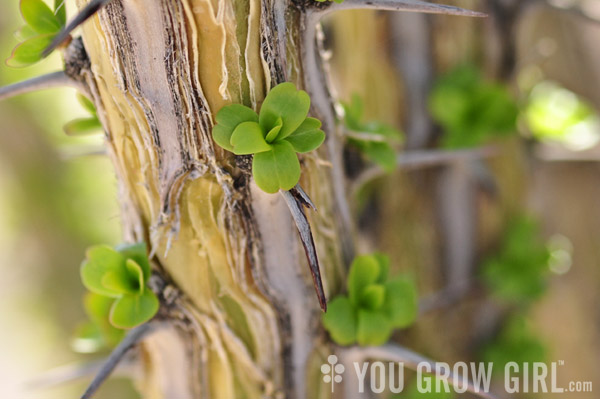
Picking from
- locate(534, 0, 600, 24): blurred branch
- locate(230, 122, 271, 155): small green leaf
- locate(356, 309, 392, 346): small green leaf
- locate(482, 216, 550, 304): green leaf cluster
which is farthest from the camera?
locate(482, 216, 550, 304): green leaf cluster

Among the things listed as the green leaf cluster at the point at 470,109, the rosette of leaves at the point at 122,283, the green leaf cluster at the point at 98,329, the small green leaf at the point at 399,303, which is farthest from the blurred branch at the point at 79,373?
the green leaf cluster at the point at 470,109

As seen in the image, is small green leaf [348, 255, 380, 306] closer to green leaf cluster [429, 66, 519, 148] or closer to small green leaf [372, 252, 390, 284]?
small green leaf [372, 252, 390, 284]

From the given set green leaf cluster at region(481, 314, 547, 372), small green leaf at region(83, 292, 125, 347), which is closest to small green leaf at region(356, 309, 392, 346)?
small green leaf at region(83, 292, 125, 347)

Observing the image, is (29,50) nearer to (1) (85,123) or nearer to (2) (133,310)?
(1) (85,123)

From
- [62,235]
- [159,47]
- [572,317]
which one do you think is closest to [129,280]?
[159,47]

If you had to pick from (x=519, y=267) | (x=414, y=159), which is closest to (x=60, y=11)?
(x=414, y=159)

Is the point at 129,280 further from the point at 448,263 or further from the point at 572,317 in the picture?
the point at 572,317

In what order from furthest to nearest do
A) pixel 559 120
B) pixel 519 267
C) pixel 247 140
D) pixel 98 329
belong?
pixel 559 120 < pixel 519 267 < pixel 98 329 < pixel 247 140

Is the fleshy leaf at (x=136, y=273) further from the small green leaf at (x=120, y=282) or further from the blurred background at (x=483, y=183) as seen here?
the blurred background at (x=483, y=183)
